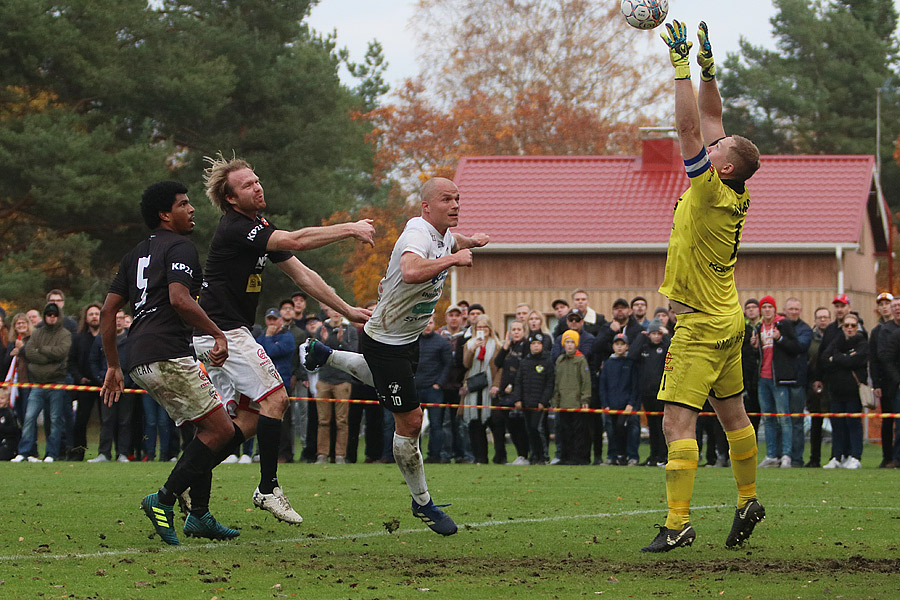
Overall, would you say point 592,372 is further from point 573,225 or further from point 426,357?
point 573,225

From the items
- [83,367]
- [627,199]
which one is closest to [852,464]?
[83,367]

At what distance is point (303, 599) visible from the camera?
5898 millimetres

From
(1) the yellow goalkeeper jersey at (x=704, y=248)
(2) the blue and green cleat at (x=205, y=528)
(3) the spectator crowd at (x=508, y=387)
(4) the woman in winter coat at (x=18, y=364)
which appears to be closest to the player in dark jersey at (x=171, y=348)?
(2) the blue and green cleat at (x=205, y=528)

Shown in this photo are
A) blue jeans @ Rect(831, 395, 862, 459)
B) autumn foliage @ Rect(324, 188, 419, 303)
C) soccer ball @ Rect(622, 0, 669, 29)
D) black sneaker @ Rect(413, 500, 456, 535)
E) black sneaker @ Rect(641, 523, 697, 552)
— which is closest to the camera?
→ black sneaker @ Rect(641, 523, 697, 552)

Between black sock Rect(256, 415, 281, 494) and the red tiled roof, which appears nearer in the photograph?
black sock Rect(256, 415, 281, 494)

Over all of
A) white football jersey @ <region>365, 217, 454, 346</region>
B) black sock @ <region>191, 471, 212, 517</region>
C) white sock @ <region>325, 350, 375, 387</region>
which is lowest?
black sock @ <region>191, 471, 212, 517</region>

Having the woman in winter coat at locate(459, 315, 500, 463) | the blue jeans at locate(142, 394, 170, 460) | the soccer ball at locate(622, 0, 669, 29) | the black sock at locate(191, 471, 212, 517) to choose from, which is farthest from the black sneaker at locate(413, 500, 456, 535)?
the blue jeans at locate(142, 394, 170, 460)

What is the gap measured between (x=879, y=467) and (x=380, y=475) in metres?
6.54

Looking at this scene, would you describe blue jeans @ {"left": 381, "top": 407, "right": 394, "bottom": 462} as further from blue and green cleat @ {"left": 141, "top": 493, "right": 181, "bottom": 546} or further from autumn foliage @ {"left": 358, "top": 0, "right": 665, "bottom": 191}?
autumn foliage @ {"left": 358, "top": 0, "right": 665, "bottom": 191}

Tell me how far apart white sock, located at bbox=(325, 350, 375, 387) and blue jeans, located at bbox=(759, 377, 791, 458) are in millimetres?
9230

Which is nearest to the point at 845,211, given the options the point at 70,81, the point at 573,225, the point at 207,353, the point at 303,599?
the point at 573,225

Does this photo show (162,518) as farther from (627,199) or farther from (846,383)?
(627,199)

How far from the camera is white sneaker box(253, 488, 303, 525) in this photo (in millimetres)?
8461

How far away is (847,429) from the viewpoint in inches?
652
